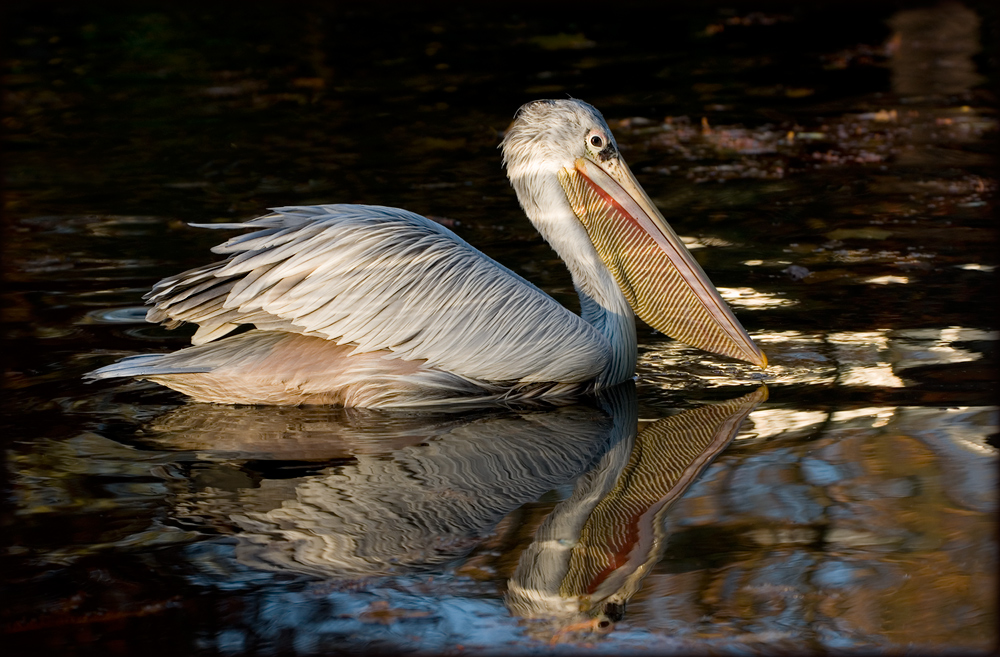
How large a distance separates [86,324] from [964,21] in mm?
10571

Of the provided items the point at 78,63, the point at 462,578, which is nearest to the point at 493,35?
the point at 78,63

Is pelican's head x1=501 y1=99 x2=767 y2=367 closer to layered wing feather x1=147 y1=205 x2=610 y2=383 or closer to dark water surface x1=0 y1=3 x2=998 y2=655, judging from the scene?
dark water surface x1=0 y1=3 x2=998 y2=655

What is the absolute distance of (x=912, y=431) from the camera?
14.2 ft

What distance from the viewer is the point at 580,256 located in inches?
201

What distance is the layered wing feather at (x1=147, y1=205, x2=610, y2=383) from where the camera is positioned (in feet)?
15.0

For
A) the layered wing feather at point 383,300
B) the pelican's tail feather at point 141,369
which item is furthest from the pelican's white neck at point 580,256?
the pelican's tail feather at point 141,369

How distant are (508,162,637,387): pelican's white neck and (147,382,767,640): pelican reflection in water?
0.72 feet

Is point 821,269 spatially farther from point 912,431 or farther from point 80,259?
point 80,259

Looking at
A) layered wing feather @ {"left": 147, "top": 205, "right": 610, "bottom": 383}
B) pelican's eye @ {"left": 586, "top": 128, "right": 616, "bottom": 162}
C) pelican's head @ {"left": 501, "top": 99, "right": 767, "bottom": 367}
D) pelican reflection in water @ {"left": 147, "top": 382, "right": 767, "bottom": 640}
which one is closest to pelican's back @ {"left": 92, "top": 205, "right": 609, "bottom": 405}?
layered wing feather @ {"left": 147, "top": 205, "right": 610, "bottom": 383}

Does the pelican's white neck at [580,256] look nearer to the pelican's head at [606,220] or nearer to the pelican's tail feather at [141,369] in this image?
the pelican's head at [606,220]

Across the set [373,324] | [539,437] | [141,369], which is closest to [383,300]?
[373,324]

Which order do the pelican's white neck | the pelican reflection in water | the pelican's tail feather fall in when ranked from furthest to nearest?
the pelican's white neck
the pelican's tail feather
the pelican reflection in water

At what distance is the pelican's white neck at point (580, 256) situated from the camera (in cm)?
496

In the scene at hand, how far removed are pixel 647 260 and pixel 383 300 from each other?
1.11 meters
